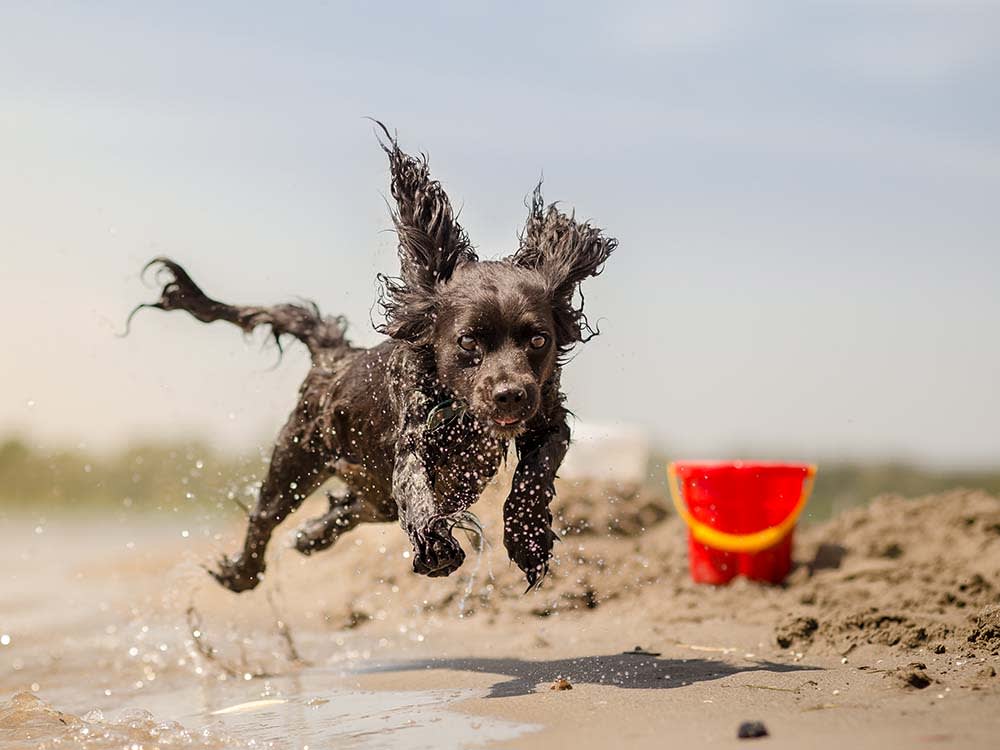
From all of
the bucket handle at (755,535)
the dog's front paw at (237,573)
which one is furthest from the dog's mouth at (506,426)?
the bucket handle at (755,535)

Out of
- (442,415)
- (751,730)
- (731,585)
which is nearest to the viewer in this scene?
(751,730)

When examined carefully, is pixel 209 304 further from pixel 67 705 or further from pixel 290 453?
pixel 67 705

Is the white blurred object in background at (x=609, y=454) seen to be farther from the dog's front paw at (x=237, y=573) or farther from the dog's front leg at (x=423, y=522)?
the dog's front leg at (x=423, y=522)

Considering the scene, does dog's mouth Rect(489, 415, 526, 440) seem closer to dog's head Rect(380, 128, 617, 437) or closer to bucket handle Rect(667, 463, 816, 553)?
dog's head Rect(380, 128, 617, 437)

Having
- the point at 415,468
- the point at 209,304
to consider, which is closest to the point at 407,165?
the point at 415,468

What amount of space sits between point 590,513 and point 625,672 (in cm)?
401

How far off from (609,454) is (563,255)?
18.9 ft

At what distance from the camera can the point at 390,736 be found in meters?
4.39

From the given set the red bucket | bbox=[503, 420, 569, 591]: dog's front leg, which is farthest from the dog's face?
the red bucket

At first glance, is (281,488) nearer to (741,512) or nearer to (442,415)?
(442,415)

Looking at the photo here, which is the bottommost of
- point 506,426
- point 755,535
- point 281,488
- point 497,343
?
point 755,535

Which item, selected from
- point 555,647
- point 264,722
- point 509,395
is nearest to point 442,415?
point 509,395

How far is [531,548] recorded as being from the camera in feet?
17.4

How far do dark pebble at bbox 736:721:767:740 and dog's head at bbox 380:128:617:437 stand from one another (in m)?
1.85
